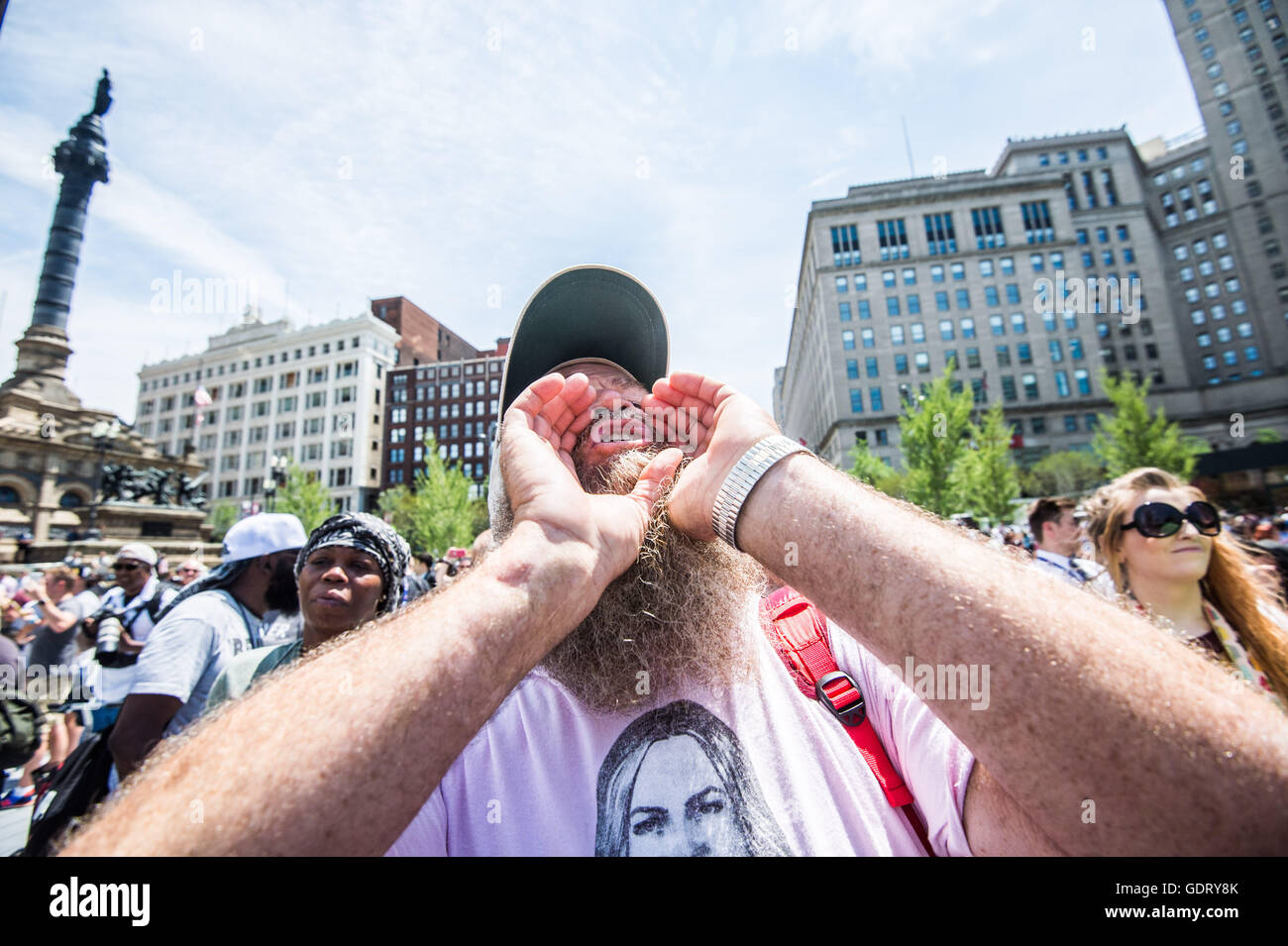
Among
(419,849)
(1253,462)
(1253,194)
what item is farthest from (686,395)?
(1253,194)

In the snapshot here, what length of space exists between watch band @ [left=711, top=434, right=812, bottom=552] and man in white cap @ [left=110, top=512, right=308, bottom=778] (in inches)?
143

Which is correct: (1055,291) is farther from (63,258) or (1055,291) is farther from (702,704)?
(63,258)

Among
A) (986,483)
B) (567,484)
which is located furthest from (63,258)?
(986,483)

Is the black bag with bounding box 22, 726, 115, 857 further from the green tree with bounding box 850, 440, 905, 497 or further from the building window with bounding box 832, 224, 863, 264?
the building window with bounding box 832, 224, 863, 264

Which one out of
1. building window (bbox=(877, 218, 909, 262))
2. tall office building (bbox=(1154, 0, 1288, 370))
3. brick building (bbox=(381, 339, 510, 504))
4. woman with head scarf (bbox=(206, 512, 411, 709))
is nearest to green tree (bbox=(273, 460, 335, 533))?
brick building (bbox=(381, 339, 510, 504))

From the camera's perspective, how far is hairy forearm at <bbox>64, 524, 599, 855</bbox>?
2.58 feet

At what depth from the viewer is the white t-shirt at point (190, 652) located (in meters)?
3.28

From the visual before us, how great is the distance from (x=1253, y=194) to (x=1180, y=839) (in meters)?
105

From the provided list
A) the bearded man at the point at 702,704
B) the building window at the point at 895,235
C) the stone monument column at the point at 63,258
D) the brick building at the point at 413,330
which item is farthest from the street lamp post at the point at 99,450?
the building window at the point at 895,235

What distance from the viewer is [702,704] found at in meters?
1.53

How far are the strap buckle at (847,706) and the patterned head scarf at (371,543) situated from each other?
293 cm

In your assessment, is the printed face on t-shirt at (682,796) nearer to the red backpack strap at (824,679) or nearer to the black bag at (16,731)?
the red backpack strap at (824,679)

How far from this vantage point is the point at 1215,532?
3.24 meters
